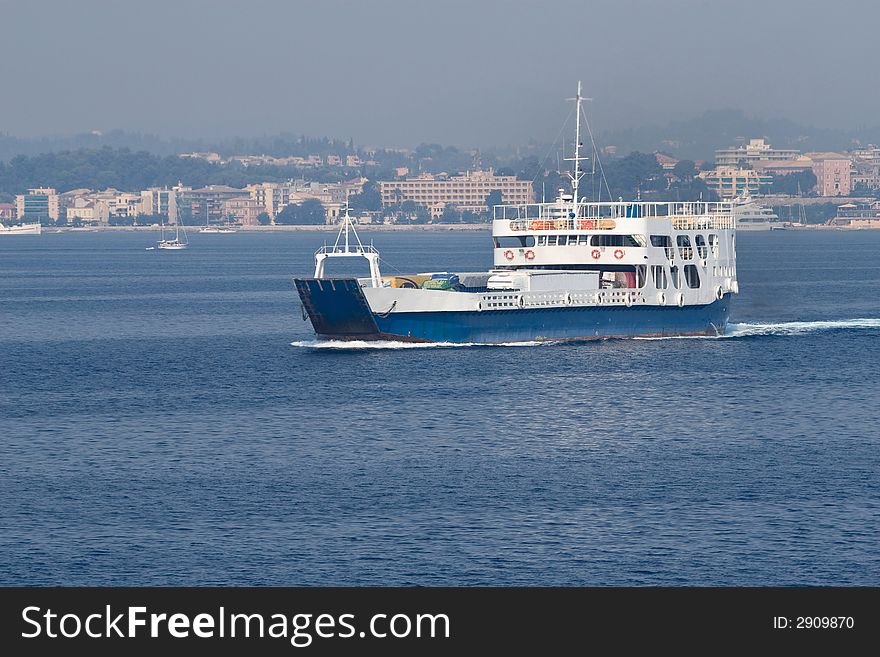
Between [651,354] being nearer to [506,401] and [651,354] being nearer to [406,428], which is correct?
[506,401]

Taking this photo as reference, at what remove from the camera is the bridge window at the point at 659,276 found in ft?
239

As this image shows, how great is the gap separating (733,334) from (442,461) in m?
39.5

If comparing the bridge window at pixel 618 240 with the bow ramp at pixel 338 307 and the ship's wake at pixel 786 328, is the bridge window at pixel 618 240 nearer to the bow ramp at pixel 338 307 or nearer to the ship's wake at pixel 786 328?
the ship's wake at pixel 786 328

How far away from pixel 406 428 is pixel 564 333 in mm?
23997

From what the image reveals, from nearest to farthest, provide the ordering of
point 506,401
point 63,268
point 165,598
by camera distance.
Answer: point 165,598 → point 506,401 → point 63,268

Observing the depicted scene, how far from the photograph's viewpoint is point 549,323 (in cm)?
6988

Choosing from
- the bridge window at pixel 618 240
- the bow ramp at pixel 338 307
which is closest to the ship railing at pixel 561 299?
the bridge window at pixel 618 240

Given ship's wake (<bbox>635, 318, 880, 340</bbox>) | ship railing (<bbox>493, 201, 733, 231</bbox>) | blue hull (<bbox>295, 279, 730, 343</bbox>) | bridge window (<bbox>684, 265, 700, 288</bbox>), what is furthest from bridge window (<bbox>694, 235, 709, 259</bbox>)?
blue hull (<bbox>295, 279, 730, 343</bbox>)

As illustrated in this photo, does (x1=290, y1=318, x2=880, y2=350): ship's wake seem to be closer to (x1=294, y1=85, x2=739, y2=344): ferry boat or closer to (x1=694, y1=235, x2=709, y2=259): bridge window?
(x1=294, y1=85, x2=739, y2=344): ferry boat

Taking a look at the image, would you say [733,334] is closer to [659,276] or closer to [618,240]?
→ [659,276]

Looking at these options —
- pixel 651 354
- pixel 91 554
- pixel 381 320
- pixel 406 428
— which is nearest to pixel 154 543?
pixel 91 554

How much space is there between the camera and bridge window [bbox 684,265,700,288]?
246ft

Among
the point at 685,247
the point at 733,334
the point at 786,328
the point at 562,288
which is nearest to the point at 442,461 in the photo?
the point at 562,288

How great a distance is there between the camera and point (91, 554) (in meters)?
31.4
